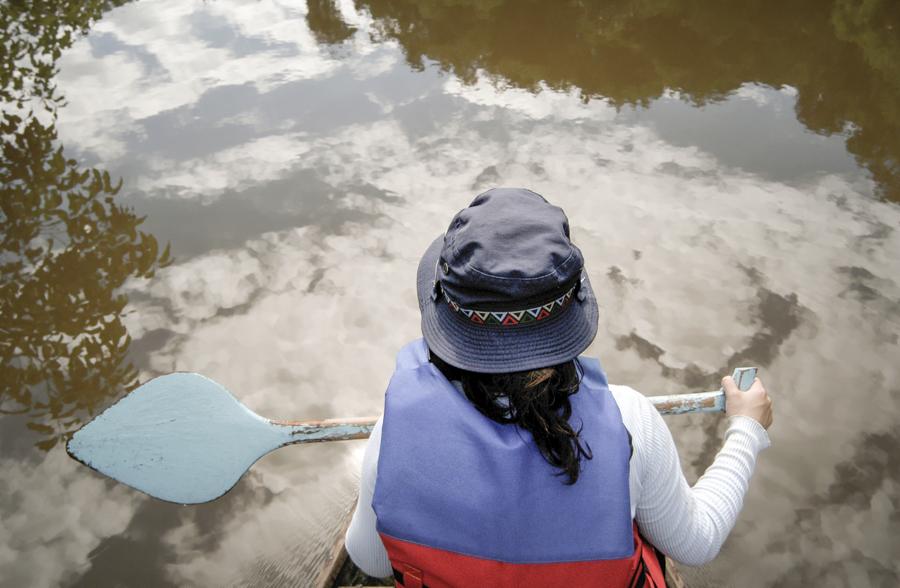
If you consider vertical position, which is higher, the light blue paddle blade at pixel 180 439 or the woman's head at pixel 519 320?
the woman's head at pixel 519 320

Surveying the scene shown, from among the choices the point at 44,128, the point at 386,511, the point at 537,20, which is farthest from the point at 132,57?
the point at 386,511

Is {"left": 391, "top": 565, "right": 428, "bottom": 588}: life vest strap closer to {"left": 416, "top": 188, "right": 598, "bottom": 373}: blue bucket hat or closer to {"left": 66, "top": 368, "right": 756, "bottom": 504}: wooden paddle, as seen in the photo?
{"left": 416, "top": 188, "right": 598, "bottom": 373}: blue bucket hat

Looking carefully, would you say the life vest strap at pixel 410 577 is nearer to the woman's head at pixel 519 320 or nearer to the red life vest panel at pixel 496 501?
the red life vest panel at pixel 496 501

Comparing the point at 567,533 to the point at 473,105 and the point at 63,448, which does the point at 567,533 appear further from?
the point at 473,105

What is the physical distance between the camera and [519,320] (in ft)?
2.89

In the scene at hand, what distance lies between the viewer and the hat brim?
0.88 meters

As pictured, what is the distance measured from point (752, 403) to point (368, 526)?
3.32ft

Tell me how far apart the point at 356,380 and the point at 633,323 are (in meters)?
A: 1.59

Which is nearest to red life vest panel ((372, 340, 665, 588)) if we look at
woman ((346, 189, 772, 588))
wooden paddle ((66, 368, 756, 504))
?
woman ((346, 189, 772, 588))

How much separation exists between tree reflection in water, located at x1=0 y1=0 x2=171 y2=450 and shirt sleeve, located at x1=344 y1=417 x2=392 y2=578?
2.34m

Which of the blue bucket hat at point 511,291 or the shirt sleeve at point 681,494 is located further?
the shirt sleeve at point 681,494

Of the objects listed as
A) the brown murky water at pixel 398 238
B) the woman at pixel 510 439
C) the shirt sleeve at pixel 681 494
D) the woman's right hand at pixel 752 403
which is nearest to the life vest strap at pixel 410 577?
the woman at pixel 510 439

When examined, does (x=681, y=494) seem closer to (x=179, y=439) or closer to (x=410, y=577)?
(x=410, y=577)

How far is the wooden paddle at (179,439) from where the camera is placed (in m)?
1.88
